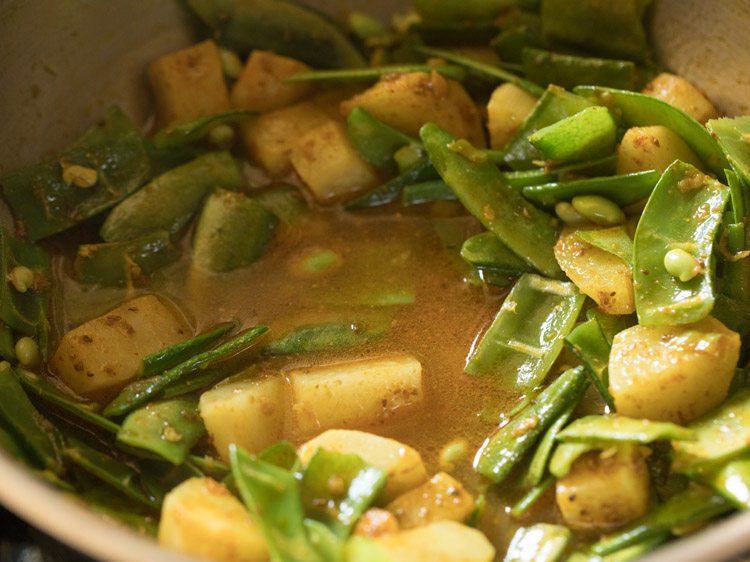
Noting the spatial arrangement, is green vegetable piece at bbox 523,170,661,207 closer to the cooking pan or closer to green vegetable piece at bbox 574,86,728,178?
green vegetable piece at bbox 574,86,728,178

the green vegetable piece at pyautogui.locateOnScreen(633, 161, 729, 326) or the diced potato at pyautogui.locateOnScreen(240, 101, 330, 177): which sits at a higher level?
the diced potato at pyautogui.locateOnScreen(240, 101, 330, 177)

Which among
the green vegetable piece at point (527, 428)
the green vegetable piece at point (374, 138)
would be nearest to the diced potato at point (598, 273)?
the green vegetable piece at point (527, 428)

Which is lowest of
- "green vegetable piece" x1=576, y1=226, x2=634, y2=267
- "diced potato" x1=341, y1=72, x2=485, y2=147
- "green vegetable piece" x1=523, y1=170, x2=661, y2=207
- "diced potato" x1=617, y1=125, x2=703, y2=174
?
"green vegetable piece" x1=576, y1=226, x2=634, y2=267

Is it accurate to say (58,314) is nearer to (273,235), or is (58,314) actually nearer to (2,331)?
(2,331)

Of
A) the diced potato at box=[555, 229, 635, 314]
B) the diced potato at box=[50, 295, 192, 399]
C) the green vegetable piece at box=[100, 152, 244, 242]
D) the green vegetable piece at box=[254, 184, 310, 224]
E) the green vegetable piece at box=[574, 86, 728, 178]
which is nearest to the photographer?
the diced potato at box=[555, 229, 635, 314]

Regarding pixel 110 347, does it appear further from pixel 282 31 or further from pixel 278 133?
pixel 282 31

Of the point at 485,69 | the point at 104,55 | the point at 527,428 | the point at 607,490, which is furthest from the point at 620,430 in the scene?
the point at 104,55

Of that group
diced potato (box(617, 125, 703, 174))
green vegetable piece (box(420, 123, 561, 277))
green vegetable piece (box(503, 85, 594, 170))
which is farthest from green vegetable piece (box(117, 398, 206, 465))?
diced potato (box(617, 125, 703, 174))
